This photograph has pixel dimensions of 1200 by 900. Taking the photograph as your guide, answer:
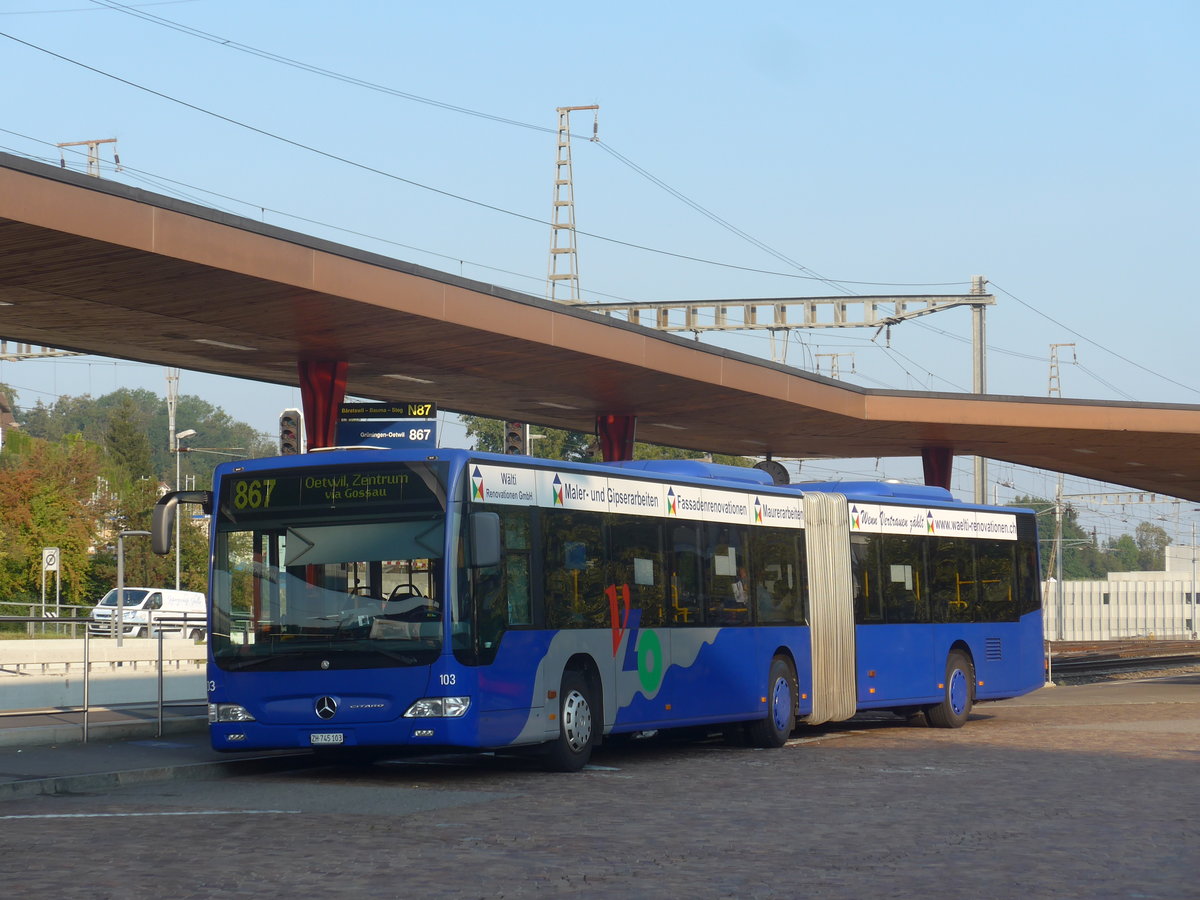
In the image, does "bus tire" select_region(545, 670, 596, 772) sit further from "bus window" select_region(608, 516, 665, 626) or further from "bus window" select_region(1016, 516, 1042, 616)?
"bus window" select_region(1016, 516, 1042, 616)

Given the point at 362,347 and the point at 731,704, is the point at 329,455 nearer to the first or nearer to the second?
the point at 731,704

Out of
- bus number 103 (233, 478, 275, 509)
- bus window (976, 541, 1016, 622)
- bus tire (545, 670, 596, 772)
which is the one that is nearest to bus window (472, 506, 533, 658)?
bus tire (545, 670, 596, 772)

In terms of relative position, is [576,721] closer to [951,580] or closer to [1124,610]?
[951,580]

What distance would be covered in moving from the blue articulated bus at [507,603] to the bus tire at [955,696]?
7.93 ft

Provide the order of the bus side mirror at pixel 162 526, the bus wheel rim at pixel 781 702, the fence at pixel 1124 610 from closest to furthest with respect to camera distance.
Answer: the bus side mirror at pixel 162 526
the bus wheel rim at pixel 781 702
the fence at pixel 1124 610

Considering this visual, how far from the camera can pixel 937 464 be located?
39.1 meters

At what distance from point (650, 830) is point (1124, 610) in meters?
109

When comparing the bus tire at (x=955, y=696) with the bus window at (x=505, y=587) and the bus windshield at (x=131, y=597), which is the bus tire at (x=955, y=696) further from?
the bus windshield at (x=131, y=597)

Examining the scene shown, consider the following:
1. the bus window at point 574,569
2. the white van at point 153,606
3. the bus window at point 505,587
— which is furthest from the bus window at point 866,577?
the white van at point 153,606

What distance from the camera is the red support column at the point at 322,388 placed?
25.3 m

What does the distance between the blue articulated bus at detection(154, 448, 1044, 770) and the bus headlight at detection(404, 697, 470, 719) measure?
0.6 inches

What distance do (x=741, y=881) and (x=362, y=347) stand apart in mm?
15929

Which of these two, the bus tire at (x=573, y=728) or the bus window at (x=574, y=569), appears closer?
the bus tire at (x=573, y=728)

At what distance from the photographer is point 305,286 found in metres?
19.4
